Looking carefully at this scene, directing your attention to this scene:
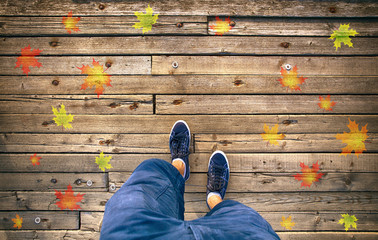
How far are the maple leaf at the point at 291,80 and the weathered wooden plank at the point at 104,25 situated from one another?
0.72m

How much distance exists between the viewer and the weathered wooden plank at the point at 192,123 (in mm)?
1558

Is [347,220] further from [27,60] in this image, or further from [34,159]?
[27,60]

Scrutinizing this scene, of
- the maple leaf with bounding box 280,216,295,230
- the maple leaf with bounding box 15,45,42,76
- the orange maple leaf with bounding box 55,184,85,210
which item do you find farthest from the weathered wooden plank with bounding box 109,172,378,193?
the maple leaf with bounding box 15,45,42,76

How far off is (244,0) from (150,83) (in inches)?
39.0

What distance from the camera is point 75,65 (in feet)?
5.13

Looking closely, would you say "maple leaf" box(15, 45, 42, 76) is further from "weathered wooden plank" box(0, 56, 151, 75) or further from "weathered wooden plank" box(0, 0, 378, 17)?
"weathered wooden plank" box(0, 0, 378, 17)

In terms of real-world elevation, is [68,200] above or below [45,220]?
above

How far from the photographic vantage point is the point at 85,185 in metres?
1.57

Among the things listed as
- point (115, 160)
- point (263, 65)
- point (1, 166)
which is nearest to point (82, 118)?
point (115, 160)

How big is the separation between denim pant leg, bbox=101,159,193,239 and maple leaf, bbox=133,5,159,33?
3.59 ft

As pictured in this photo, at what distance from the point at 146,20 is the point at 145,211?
140 centimetres

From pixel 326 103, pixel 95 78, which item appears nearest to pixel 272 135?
pixel 326 103

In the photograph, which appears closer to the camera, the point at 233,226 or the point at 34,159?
the point at 233,226

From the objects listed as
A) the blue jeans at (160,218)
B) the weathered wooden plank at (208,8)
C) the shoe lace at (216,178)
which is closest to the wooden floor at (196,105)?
the weathered wooden plank at (208,8)
